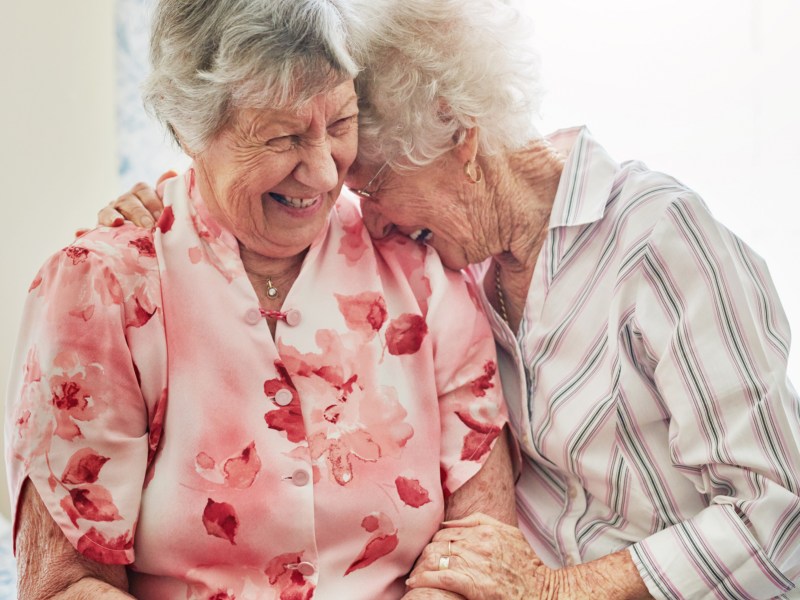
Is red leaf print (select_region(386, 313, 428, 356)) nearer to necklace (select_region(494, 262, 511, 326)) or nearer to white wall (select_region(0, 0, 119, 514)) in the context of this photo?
necklace (select_region(494, 262, 511, 326))

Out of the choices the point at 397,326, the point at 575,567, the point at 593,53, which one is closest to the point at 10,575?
the point at 397,326

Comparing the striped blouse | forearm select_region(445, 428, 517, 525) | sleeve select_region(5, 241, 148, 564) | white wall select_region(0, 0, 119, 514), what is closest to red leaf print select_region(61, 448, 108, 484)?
sleeve select_region(5, 241, 148, 564)

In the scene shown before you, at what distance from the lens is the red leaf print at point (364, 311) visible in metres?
1.48

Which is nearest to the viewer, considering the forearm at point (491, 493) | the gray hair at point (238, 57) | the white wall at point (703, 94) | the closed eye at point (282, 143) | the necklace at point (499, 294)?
the gray hair at point (238, 57)

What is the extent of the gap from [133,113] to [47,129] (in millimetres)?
264

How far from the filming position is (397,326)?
1503 mm

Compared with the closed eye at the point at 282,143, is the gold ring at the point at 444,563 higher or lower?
lower

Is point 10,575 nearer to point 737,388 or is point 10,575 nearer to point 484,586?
point 484,586

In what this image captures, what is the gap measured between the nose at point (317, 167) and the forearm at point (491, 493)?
0.55 metres

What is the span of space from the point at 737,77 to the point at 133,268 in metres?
1.88

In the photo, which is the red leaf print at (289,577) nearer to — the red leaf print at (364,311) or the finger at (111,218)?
the red leaf print at (364,311)

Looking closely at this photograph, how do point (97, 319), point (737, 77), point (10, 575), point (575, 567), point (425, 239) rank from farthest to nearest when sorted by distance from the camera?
point (737, 77)
point (10, 575)
point (425, 239)
point (575, 567)
point (97, 319)

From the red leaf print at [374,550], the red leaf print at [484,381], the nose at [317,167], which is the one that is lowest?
the red leaf print at [374,550]

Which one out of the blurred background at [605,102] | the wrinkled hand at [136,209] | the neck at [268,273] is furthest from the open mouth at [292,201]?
the blurred background at [605,102]
